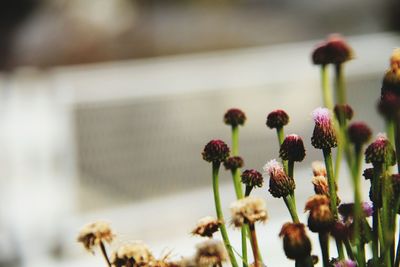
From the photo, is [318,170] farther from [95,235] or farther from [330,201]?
[95,235]

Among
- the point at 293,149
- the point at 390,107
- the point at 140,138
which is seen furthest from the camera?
the point at 140,138

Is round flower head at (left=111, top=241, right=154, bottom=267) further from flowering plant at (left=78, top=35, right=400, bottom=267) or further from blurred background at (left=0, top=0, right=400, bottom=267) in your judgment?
blurred background at (left=0, top=0, right=400, bottom=267)

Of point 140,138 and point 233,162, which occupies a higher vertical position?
point 140,138

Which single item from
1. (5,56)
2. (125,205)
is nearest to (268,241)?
(125,205)

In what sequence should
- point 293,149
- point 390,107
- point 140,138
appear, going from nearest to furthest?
point 390,107 → point 293,149 → point 140,138

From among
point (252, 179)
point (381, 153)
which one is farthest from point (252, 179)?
point (381, 153)

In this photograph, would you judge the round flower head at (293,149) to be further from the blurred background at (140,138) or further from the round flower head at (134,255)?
the blurred background at (140,138)

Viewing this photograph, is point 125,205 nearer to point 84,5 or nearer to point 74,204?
point 74,204
